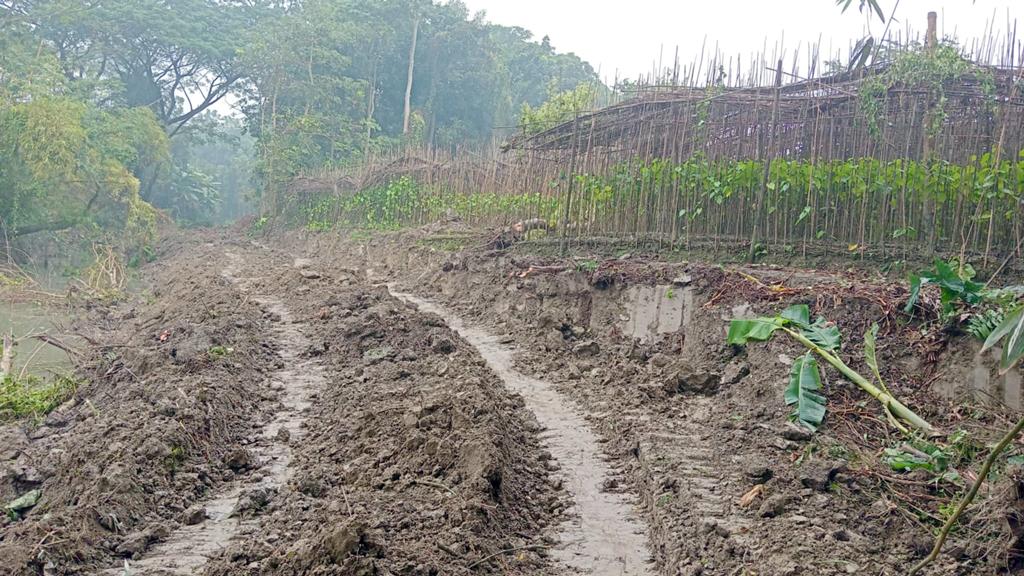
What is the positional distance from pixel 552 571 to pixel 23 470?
3840 mm

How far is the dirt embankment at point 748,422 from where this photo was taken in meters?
3.60

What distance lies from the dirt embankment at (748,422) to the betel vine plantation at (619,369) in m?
0.03

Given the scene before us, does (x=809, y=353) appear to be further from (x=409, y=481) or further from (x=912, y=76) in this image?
(x=912, y=76)

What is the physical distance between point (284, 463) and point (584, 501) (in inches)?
89.0

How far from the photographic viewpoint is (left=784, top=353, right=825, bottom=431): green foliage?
201 inches

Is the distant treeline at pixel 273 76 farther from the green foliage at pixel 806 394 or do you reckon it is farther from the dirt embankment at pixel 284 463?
the green foliage at pixel 806 394

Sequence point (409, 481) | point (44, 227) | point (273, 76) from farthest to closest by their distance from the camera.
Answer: point (273, 76)
point (44, 227)
point (409, 481)

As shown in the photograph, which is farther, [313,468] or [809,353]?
[809,353]

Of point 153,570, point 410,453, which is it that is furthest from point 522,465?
point 153,570

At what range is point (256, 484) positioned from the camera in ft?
16.7

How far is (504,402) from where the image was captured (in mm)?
6676

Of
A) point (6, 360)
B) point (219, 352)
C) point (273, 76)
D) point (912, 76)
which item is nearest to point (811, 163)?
point (912, 76)

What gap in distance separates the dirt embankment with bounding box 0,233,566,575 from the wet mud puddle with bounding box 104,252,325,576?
0.6 inches

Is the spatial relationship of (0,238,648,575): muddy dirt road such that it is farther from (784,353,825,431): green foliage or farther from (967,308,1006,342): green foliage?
(967,308,1006,342): green foliage
